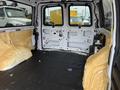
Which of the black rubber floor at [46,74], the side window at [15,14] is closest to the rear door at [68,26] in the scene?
the side window at [15,14]

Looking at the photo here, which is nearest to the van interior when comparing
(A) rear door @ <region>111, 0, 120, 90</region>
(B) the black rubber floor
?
(B) the black rubber floor

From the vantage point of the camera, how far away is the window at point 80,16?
19.6 feet

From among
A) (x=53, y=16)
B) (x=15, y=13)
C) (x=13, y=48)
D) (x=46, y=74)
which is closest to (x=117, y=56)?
(x=46, y=74)

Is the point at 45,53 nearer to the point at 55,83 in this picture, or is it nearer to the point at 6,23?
the point at 6,23

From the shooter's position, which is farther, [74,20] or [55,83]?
[74,20]

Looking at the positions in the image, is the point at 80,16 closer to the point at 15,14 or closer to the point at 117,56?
the point at 15,14

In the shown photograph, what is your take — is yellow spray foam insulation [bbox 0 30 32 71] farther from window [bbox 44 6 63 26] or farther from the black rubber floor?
window [bbox 44 6 63 26]

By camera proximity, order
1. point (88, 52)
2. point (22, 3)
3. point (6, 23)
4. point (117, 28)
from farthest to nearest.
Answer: point (88, 52), point (22, 3), point (6, 23), point (117, 28)

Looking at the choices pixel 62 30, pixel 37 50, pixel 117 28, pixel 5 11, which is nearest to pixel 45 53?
pixel 37 50

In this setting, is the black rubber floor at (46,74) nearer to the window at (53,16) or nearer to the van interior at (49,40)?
the van interior at (49,40)

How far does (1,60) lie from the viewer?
4.69m

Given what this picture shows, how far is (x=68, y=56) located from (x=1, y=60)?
1.90 m

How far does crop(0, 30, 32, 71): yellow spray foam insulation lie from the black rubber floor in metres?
0.17

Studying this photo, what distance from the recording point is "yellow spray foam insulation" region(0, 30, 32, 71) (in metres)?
4.69
